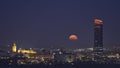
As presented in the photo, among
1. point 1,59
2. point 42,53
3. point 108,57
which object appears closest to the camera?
point 1,59

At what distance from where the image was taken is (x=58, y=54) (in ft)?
246

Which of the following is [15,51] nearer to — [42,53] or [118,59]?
[42,53]

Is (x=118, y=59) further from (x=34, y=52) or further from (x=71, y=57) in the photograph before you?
(x=34, y=52)

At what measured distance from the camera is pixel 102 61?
73188 millimetres

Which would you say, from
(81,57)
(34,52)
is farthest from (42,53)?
(81,57)

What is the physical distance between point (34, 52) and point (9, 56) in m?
13.7

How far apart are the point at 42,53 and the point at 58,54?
29.7 feet

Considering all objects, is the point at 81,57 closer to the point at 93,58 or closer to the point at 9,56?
the point at 93,58

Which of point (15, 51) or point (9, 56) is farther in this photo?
point (15, 51)

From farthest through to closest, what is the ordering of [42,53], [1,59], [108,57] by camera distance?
[42,53] → [108,57] → [1,59]

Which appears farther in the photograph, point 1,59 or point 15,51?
point 15,51

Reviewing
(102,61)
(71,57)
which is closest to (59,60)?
(71,57)

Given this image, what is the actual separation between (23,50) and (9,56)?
1352 cm

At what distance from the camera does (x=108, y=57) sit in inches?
2940
